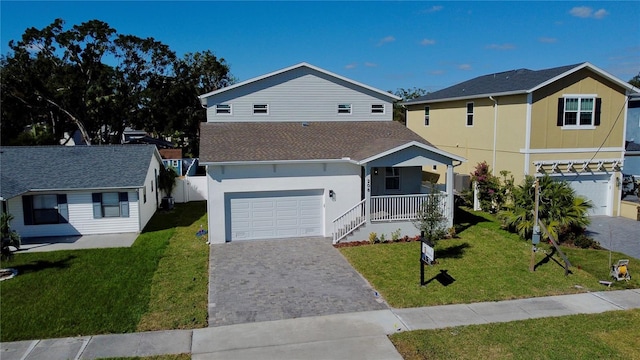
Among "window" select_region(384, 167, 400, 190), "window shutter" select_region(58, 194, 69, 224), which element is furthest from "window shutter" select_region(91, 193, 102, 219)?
"window" select_region(384, 167, 400, 190)

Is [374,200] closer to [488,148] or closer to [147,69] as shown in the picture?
[488,148]

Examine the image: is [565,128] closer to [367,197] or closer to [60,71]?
[367,197]

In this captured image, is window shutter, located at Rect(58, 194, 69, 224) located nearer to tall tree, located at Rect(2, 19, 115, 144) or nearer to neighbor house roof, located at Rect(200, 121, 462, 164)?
neighbor house roof, located at Rect(200, 121, 462, 164)

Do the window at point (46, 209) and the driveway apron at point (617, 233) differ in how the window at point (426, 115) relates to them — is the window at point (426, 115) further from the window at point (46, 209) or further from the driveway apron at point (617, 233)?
the window at point (46, 209)

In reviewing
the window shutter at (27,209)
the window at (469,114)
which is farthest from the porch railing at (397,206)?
the window shutter at (27,209)

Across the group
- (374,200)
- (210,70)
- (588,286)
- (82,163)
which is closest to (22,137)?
(210,70)
